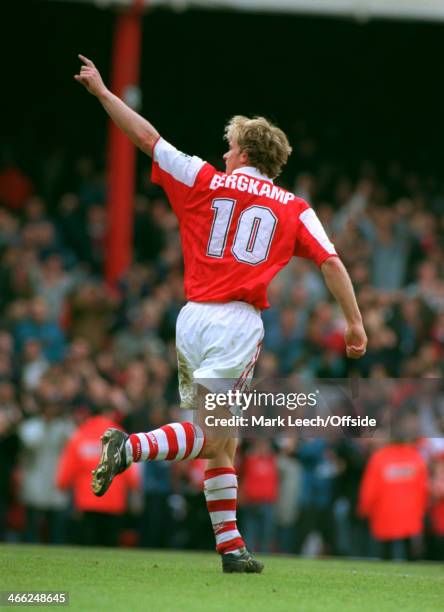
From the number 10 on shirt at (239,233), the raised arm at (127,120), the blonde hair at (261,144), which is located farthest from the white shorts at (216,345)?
the raised arm at (127,120)

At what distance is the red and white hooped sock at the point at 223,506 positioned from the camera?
704 centimetres

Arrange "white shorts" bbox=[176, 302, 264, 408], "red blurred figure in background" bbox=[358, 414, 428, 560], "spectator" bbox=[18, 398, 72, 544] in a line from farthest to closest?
"spectator" bbox=[18, 398, 72, 544] → "red blurred figure in background" bbox=[358, 414, 428, 560] → "white shorts" bbox=[176, 302, 264, 408]

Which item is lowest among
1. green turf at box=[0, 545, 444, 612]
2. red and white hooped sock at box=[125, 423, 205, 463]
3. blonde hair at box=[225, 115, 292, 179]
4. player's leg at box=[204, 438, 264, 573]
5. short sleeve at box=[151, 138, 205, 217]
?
green turf at box=[0, 545, 444, 612]

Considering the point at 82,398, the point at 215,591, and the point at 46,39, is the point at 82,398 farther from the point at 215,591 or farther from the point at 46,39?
the point at 46,39

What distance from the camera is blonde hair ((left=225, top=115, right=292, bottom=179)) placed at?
698cm

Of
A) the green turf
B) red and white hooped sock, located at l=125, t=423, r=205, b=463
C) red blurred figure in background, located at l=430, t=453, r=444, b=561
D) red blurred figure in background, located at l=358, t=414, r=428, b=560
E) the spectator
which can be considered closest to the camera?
the green turf

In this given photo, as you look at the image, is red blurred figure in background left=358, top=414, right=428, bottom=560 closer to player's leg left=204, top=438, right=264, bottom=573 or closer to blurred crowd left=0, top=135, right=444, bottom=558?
blurred crowd left=0, top=135, right=444, bottom=558

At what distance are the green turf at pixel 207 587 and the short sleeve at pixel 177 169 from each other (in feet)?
6.09

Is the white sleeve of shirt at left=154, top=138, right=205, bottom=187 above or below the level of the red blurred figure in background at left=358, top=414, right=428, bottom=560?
above

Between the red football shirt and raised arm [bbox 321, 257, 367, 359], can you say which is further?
the red football shirt

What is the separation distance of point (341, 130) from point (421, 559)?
32.4 feet

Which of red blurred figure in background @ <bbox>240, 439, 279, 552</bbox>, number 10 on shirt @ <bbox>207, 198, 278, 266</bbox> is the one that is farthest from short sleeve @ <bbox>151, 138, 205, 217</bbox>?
red blurred figure in background @ <bbox>240, 439, 279, 552</bbox>

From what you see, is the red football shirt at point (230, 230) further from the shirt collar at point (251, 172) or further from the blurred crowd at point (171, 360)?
the blurred crowd at point (171, 360)

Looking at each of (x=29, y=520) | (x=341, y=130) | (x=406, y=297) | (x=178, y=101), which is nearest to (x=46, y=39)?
(x=178, y=101)
